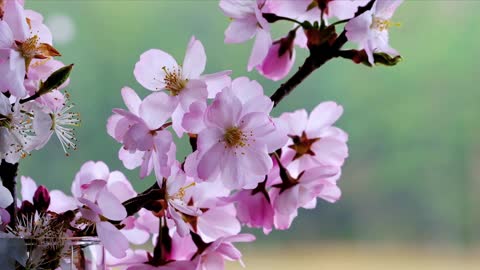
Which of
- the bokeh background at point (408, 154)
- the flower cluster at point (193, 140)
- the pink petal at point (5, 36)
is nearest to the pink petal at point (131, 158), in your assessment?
the flower cluster at point (193, 140)

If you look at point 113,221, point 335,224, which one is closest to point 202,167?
point 113,221

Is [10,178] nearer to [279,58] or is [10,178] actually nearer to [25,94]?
[25,94]

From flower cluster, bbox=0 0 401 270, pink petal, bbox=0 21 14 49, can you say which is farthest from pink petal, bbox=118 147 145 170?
pink petal, bbox=0 21 14 49

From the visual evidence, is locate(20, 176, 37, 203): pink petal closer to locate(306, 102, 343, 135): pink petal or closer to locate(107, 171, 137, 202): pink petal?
locate(107, 171, 137, 202): pink petal

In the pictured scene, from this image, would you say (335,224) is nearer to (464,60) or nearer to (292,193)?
(464,60)

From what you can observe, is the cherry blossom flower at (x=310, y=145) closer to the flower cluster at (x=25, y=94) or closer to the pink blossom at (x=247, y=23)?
the pink blossom at (x=247, y=23)

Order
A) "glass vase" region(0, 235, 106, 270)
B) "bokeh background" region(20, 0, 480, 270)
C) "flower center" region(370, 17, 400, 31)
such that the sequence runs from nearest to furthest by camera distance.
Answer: "glass vase" region(0, 235, 106, 270) < "flower center" region(370, 17, 400, 31) < "bokeh background" region(20, 0, 480, 270)
